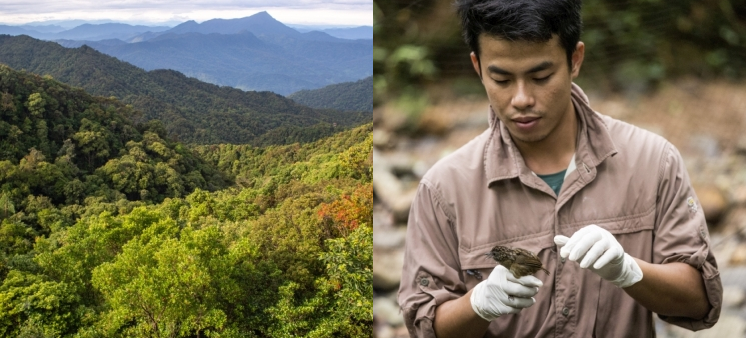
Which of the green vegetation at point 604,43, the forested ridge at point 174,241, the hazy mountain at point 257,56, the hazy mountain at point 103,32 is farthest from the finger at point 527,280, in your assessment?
the hazy mountain at point 103,32

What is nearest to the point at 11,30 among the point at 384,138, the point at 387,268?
the point at 384,138

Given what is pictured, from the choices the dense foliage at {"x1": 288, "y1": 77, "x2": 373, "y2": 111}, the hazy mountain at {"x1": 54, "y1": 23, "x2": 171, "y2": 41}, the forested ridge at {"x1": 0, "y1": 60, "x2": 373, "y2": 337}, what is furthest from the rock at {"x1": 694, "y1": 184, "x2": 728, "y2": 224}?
the hazy mountain at {"x1": 54, "y1": 23, "x2": 171, "y2": 41}

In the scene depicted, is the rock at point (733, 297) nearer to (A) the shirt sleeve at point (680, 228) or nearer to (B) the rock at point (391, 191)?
(A) the shirt sleeve at point (680, 228)

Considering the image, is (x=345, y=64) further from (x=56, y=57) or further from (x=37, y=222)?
(x=37, y=222)

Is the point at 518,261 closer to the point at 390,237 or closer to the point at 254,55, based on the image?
the point at 390,237

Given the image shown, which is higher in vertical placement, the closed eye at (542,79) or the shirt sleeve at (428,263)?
the closed eye at (542,79)

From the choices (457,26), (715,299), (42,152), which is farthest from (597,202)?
(42,152)

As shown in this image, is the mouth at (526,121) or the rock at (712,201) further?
the rock at (712,201)

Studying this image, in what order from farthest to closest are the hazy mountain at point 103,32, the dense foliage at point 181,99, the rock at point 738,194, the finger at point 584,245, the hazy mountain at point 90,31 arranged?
the hazy mountain at point 103,32, the hazy mountain at point 90,31, the dense foliage at point 181,99, the rock at point 738,194, the finger at point 584,245
